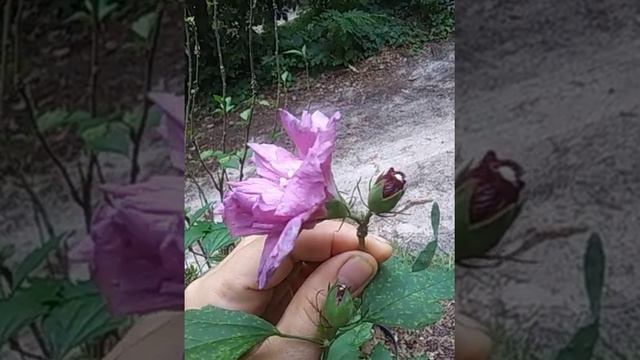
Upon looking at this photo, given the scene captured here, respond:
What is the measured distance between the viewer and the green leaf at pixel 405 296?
1.51ft

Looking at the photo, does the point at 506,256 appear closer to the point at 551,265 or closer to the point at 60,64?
the point at 551,265

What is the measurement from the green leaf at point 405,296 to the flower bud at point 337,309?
18 mm

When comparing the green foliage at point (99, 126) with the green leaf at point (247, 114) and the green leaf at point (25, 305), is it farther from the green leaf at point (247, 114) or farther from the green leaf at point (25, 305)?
the green leaf at point (247, 114)

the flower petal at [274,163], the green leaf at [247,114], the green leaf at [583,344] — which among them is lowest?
the green leaf at [247,114]

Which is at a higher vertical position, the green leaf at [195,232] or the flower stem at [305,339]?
the flower stem at [305,339]

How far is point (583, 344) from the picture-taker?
1.25ft

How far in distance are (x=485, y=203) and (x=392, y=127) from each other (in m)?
Answer: 1.44

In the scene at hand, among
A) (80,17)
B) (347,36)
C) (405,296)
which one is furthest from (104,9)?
(347,36)

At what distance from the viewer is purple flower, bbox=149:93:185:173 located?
0.37m

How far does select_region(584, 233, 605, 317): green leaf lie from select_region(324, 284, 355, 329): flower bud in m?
0.12

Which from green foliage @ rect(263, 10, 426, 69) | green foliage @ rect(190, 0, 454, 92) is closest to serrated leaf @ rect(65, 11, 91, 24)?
green foliage @ rect(190, 0, 454, 92)

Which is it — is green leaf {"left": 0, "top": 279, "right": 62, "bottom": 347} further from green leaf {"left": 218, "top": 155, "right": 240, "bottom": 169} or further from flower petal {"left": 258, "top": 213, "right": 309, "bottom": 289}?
green leaf {"left": 218, "top": 155, "right": 240, "bottom": 169}

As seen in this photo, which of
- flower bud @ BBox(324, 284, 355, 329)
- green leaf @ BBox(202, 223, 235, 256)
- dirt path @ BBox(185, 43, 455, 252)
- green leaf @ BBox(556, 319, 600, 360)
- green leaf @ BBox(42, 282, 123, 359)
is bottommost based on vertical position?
dirt path @ BBox(185, 43, 455, 252)

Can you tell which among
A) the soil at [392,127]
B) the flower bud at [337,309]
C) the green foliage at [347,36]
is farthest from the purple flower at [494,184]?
the green foliage at [347,36]
